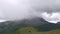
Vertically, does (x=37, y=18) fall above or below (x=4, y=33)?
above

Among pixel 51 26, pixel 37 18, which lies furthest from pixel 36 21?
pixel 51 26

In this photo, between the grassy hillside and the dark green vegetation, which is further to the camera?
the dark green vegetation

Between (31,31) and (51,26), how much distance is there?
7.84 feet

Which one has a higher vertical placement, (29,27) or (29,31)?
(29,27)

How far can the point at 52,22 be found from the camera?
56.6 feet

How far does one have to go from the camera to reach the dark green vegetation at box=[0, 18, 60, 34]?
649 inches

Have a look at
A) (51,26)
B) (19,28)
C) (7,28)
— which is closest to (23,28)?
(19,28)

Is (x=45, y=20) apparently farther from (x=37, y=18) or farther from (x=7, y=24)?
(x=7, y=24)

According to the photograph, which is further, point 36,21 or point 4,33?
point 36,21

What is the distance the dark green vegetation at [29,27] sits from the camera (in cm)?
1648

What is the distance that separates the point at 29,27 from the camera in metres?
16.7

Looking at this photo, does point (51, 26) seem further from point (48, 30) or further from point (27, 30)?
point (27, 30)

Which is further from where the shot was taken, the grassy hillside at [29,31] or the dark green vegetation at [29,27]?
the dark green vegetation at [29,27]

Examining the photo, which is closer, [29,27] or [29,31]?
[29,31]
